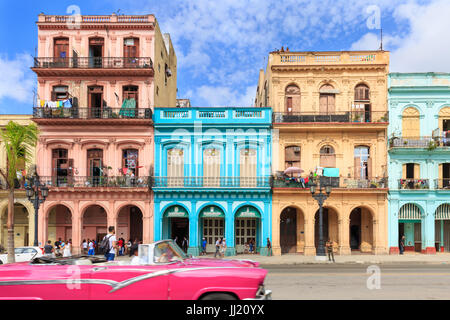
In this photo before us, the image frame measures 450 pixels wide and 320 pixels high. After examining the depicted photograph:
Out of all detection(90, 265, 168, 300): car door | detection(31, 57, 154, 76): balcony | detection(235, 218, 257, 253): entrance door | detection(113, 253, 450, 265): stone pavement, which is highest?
detection(31, 57, 154, 76): balcony

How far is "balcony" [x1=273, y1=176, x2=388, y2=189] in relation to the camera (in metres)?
23.2

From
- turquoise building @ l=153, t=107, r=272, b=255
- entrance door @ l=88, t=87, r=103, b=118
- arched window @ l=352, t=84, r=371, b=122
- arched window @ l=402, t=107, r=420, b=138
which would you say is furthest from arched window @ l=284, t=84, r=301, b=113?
entrance door @ l=88, t=87, r=103, b=118

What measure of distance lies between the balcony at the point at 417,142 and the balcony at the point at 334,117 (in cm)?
168

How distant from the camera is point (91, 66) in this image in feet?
79.6

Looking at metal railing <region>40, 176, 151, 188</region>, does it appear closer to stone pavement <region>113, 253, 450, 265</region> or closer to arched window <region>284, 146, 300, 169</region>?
stone pavement <region>113, 253, 450, 265</region>

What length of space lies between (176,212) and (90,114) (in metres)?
9.06

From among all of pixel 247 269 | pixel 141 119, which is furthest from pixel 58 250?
pixel 247 269

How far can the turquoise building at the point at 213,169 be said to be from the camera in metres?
23.3

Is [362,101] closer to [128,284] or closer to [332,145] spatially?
[332,145]

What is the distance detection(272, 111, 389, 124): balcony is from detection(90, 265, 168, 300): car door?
750 inches

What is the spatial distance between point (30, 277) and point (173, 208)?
17.8 metres

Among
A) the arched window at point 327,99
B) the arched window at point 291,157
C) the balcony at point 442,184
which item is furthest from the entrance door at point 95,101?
the balcony at point 442,184

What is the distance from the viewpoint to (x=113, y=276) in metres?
5.98

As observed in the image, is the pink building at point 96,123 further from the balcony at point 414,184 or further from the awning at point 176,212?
the balcony at point 414,184
